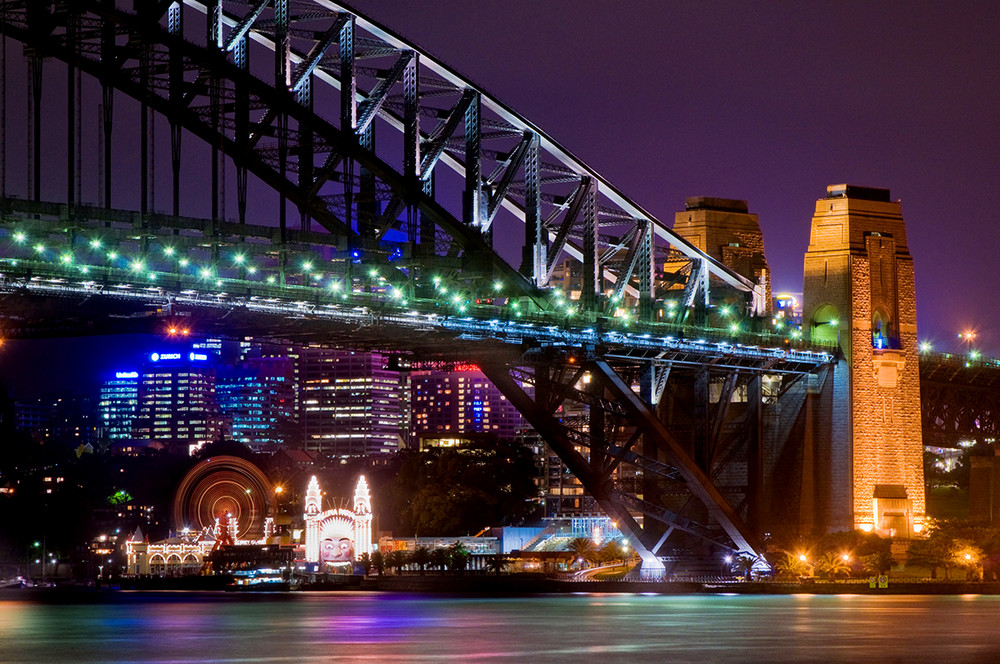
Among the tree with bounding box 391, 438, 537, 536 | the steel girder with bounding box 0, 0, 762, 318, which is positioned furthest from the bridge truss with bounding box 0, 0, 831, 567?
the tree with bounding box 391, 438, 537, 536

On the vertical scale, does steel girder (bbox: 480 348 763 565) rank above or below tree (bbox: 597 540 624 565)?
above

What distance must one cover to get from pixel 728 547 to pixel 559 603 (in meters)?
20.7

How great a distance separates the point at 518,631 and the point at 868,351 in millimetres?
51611

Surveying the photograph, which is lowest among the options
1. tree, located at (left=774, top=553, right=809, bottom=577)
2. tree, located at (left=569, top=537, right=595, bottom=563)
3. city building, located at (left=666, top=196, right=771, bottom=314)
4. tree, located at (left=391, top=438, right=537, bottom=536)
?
tree, located at (left=569, top=537, right=595, bottom=563)

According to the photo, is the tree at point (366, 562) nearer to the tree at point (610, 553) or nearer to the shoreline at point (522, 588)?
the shoreline at point (522, 588)

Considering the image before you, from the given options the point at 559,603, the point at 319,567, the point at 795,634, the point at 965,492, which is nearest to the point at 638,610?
the point at 559,603

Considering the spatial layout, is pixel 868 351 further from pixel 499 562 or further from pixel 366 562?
pixel 366 562

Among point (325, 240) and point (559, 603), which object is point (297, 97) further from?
point (559, 603)

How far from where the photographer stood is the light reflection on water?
45.4m

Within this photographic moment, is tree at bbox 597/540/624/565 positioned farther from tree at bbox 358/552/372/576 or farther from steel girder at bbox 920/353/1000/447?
steel girder at bbox 920/353/1000/447

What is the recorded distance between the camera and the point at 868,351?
10306 centimetres

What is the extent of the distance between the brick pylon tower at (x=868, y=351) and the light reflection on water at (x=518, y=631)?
16.0m

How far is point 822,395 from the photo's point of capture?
338 ft

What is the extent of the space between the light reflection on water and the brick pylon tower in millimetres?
16022
